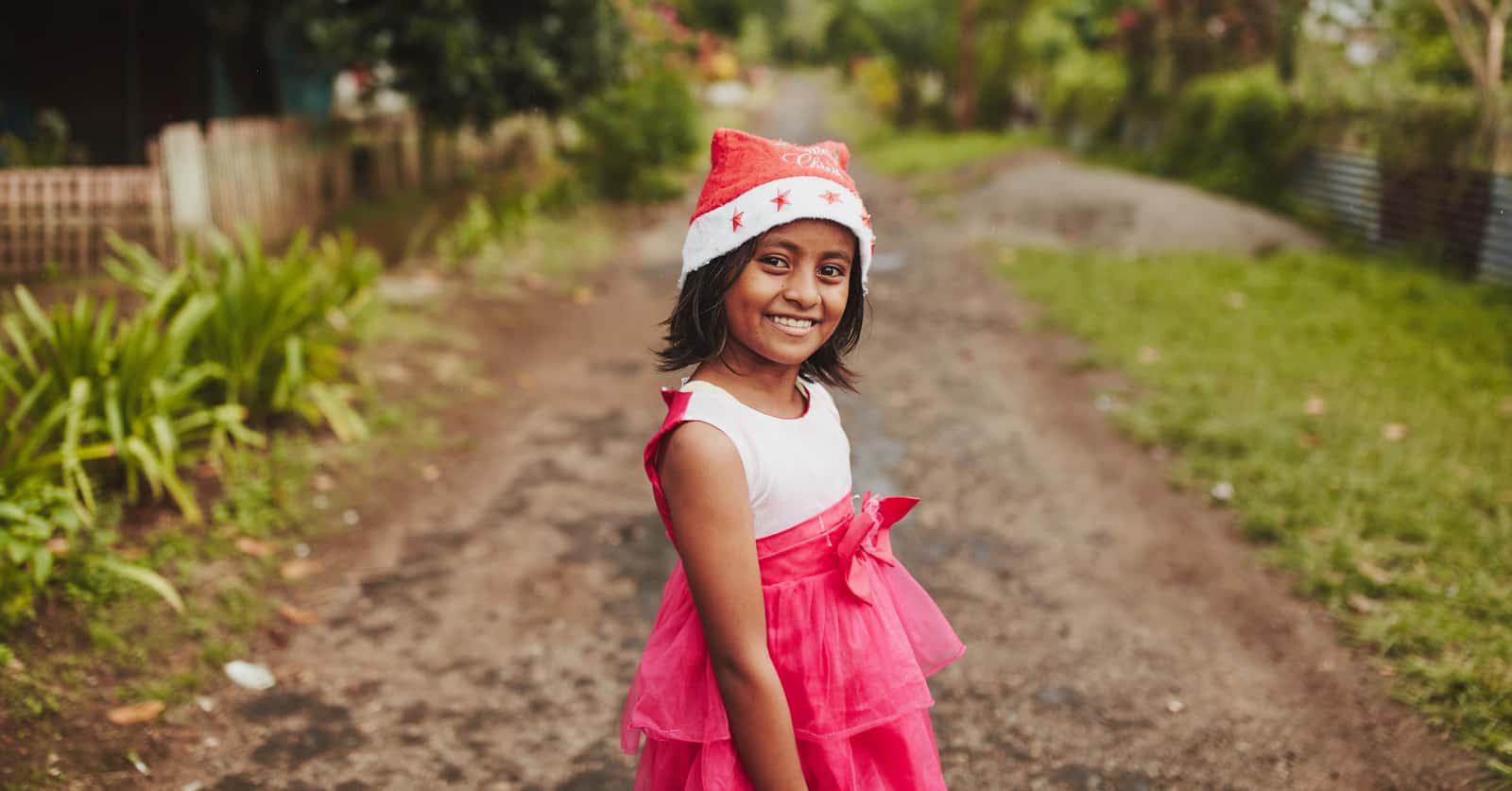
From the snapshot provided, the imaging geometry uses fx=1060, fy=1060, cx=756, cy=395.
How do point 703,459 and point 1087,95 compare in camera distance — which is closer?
point 703,459

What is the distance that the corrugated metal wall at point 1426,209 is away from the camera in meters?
8.52

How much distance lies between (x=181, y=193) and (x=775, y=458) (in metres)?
6.72

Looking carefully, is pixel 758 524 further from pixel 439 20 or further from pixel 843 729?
pixel 439 20

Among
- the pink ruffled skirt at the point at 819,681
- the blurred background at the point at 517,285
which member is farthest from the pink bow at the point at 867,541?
the blurred background at the point at 517,285

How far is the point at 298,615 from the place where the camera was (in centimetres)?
368

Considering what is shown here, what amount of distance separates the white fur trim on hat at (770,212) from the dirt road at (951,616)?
71.8 inches

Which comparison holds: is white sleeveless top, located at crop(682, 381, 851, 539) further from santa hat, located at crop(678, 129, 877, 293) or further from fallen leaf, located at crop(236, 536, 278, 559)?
fallen leaf, located at crop(236, 536, 278, 559)

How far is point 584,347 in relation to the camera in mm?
7137

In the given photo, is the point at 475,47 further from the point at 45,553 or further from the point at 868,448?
the point at 45,553

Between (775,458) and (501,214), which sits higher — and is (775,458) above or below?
above

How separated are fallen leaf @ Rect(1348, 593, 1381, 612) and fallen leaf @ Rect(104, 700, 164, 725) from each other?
3849 millimetres

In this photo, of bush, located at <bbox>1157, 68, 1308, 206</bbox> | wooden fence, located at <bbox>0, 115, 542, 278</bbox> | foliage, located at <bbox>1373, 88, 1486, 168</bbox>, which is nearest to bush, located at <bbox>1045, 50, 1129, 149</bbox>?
bush, located at <bbox>1157, 68, 1308, 206</bbox>

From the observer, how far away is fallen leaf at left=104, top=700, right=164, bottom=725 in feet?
9.83

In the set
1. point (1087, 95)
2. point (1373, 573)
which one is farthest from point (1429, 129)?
point (1087, 95)
